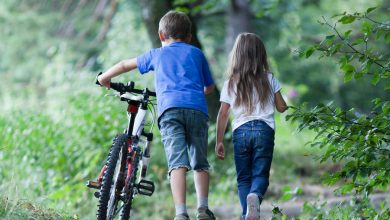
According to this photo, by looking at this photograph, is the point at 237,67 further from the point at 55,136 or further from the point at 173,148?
the point at 55,136

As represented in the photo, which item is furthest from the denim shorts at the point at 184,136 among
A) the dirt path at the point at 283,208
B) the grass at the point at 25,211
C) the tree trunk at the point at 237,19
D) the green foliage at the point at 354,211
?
the tree trunk at the point at 237,19

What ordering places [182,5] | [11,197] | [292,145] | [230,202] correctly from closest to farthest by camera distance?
[11,197], [230,202], [182,5], [292,145]

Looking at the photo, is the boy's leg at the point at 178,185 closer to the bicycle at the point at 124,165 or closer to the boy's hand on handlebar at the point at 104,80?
the bicycle at the point at 124,165

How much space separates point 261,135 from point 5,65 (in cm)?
2022

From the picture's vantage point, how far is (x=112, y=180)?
5.40 metres

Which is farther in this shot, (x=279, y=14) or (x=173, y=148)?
(x=279, y=14)

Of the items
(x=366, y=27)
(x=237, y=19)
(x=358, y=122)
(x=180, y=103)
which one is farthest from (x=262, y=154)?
(x=237, y=19)

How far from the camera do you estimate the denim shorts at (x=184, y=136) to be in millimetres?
5523

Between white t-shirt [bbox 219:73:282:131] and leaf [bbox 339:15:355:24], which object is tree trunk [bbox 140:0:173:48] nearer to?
white t-shirt [bbox 219:73:282:131]

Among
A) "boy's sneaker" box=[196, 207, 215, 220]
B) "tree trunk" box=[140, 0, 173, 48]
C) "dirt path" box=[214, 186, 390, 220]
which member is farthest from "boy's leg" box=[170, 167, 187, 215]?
"tree trunk" box=[140, 0, 173, 48]

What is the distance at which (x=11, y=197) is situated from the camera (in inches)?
222

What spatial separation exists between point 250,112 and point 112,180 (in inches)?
45.7

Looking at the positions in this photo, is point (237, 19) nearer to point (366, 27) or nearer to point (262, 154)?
point (262, 154)

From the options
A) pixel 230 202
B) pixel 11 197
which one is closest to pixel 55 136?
pixel 230 202
